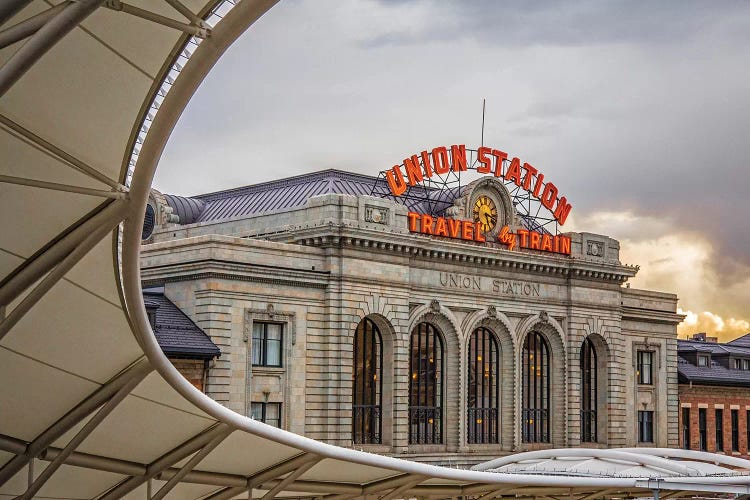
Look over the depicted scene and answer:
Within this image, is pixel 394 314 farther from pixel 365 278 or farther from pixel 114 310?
pixel 114 310

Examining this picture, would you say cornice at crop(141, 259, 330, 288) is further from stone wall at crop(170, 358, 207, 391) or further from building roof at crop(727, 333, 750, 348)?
building roof at crop(727, 333, 750, 348)

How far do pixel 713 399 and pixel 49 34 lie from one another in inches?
3146

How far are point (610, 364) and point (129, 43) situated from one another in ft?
208

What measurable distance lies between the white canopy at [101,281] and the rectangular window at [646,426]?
49.7m

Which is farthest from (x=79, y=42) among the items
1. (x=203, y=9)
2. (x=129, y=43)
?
(x=203, y=9)

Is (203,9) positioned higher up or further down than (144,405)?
higher up

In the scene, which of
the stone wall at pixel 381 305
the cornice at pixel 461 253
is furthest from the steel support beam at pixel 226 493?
the cornice at pixel 461 253

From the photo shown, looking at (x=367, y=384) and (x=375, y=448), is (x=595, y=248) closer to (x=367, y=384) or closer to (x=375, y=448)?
(x=367, y=384)

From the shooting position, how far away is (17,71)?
517 inches

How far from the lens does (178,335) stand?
184 ft

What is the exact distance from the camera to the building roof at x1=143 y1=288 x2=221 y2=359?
5503 centimetres

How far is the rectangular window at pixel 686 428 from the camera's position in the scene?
278 ft

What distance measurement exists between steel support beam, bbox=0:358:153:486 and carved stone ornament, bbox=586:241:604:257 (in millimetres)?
53945

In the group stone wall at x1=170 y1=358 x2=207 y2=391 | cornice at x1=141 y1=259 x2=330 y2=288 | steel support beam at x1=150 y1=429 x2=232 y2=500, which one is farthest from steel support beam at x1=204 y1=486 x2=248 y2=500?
cornice at x1=141 y1=259 x2=330 y2=288
